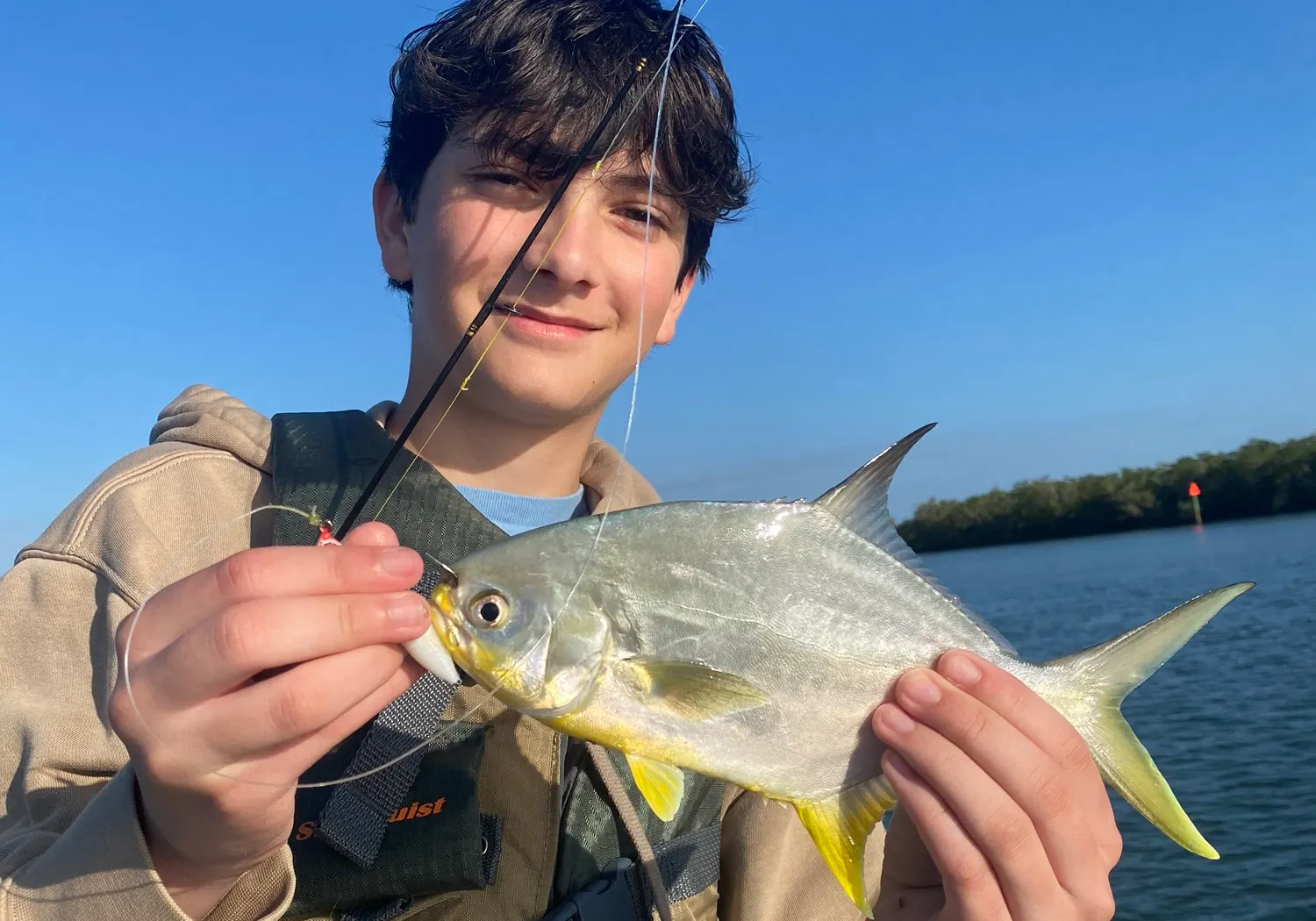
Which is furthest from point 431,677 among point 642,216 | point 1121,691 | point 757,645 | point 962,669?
point 1121,691

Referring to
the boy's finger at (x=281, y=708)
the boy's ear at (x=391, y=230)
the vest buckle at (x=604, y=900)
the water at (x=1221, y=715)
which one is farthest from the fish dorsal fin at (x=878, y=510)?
the water at (x=1221, y=715)

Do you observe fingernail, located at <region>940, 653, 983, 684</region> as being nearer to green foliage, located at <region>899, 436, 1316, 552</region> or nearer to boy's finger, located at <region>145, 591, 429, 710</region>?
boy's finger, located at <region>145, 591, 429, 710</region>

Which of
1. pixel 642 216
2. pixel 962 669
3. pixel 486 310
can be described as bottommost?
pixel 962 669

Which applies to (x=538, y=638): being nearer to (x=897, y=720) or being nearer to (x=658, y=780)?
(x=658, y=780)

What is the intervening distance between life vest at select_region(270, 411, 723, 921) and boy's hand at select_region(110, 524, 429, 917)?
2.39 ft

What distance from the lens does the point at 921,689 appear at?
7.26ft

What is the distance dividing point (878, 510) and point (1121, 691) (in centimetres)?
82

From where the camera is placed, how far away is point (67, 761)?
7.22ft

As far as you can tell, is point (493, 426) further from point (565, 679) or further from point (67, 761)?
point (67, 761)

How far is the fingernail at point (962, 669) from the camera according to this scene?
7.25 ft

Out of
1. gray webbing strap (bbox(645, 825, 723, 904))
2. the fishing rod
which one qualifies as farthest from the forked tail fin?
the fishing rod

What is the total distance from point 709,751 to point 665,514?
0.62 m

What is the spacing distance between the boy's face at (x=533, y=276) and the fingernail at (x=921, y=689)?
150cm

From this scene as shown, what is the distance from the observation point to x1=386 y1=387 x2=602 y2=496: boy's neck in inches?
127
